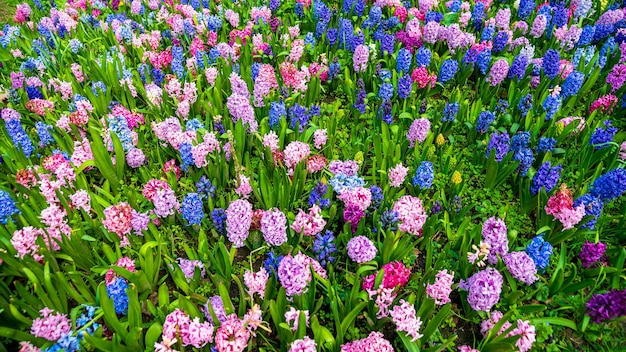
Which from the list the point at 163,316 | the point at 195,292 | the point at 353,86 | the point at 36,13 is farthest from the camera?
the point at 36,13

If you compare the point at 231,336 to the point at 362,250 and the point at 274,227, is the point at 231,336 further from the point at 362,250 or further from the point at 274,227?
the point at 362,250

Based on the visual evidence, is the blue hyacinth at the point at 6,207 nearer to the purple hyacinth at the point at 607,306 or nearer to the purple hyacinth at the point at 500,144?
the purple hyacinth at the point at 500,144

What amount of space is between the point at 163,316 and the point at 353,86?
296 cm

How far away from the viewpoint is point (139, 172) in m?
3.63

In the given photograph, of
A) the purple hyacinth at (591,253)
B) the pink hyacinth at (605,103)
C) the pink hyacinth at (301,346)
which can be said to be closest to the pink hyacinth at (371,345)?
the pink hyacinth at (301,346)

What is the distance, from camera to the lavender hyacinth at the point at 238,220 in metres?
2.76

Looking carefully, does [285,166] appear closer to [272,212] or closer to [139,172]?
[272,212]

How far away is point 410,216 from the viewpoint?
287 centimetres

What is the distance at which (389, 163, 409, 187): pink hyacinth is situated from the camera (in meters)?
3.14

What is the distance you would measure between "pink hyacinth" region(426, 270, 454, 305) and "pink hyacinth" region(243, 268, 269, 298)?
3.40 feet

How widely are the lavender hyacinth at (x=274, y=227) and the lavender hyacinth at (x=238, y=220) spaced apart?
0.38ft

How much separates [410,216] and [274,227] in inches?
37.8

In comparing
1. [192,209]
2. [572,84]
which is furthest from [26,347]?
[572,84]

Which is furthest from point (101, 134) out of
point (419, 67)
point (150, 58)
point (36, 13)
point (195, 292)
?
point (36, 13)
